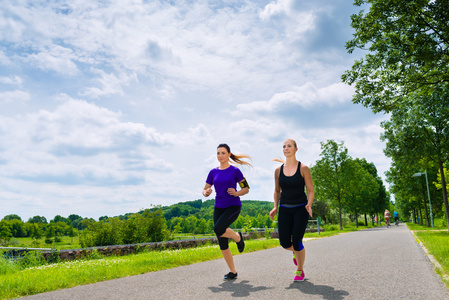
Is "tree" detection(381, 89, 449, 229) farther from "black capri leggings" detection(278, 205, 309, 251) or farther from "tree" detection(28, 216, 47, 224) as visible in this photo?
"tree" detection(28, 216, 47, 224)

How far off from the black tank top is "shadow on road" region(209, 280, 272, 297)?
131 cm

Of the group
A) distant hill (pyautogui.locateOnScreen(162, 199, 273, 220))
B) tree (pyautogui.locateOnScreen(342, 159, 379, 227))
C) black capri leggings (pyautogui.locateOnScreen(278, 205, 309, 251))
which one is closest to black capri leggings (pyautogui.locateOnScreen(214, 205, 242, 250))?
black capri leggings (pyautogui.locateOnScreen(278, 205, 309, 251))

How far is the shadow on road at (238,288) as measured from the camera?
4488mm

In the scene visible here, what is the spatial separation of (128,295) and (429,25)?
39.7ft

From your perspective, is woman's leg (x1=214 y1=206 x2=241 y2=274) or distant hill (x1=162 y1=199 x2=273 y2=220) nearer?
woman's leg (x1=214 y1=206 x2=241 y2=274)

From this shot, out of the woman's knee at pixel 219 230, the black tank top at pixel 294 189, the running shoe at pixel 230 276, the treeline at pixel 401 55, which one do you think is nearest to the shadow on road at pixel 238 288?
the running shoe at pixel 230 276

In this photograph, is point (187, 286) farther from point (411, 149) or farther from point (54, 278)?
point (411, 149)

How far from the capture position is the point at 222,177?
5570 mm

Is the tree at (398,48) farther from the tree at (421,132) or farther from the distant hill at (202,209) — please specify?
the distant hill at (202,209)

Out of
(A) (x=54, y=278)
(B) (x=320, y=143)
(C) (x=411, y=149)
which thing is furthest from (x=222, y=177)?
(B) (x=320, y=143)

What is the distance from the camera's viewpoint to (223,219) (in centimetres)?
539

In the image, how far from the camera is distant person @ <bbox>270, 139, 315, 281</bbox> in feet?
16.8

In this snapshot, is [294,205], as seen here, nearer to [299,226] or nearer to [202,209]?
[299,226]

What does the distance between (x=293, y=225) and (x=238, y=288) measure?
123 centimetres
